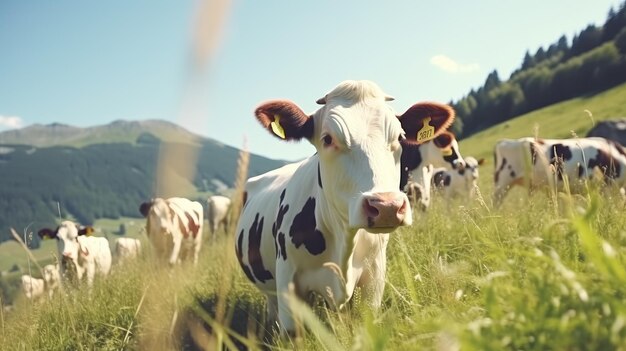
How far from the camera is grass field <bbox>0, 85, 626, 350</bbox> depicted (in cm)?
122

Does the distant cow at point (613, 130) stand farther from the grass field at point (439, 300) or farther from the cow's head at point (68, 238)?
the cow's head at point (68, 238)

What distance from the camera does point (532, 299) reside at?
4.46ft

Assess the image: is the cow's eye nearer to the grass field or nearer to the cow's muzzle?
the cow's muzzle

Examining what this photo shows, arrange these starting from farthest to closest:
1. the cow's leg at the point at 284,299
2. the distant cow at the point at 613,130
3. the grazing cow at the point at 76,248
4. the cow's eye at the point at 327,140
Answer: the distant cow at the point at 613,130 < the grazing cow at the point at 76,248 < the cow's leg at the point at 284,299 < the cow's eye at the point at 327,140

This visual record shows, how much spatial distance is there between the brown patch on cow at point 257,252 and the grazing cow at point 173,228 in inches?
231

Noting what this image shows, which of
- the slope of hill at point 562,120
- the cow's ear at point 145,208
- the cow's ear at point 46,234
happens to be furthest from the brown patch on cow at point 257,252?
the slope of hill at point 562,120

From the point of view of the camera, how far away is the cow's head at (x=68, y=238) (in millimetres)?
12238

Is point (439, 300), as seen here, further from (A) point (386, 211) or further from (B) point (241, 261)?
(B) point (241, 261)

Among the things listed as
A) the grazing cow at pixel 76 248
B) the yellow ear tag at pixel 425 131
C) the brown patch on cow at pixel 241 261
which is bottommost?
the grazing cow at pixel 76 248

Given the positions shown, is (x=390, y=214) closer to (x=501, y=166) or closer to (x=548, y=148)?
(x=548, y=148)

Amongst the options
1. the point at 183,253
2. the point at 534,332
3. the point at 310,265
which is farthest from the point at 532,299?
the point at 183,253

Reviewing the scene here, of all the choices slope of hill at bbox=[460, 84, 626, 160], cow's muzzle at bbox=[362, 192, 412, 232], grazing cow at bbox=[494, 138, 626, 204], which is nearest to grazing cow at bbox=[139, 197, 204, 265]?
grazing cow at bbox=[494, 138, 626, 204]

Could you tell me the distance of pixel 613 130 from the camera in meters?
24.6

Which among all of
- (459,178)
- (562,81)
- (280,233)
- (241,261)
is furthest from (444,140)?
(562,81)
